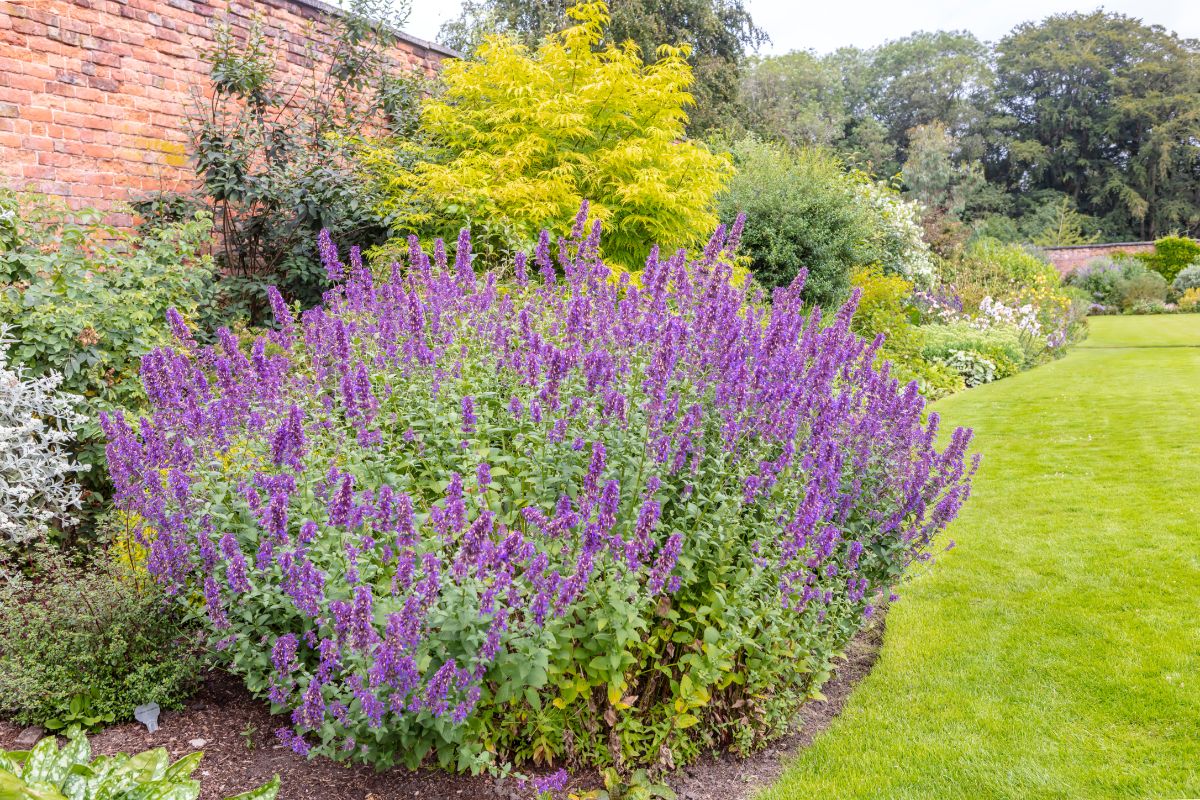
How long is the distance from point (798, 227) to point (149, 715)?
424 inches

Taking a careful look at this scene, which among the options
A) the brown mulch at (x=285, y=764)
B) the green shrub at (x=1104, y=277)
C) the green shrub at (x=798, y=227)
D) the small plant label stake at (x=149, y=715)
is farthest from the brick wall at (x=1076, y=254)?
the small plant label stake at (x=149, y=715)

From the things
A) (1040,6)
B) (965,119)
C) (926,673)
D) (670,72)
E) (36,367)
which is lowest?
(926,673)

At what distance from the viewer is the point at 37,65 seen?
21.3 ft

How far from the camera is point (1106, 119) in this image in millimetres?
44906

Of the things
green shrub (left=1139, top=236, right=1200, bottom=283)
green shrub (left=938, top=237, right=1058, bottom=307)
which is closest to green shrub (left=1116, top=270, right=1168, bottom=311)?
green shrub (left=1139, top=236, right=1200, bottom=283)

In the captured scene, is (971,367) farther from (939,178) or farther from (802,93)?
(802,93)

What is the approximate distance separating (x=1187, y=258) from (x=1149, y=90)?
789 inches

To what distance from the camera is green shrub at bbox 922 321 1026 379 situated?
13125 millimetres

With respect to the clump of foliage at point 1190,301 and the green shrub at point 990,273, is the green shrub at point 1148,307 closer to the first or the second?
the clump of foliage at point 1190,301

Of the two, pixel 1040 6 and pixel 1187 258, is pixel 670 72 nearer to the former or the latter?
pixel 1187 258

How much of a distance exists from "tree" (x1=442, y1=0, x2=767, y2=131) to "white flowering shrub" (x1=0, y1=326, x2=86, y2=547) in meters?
16.0

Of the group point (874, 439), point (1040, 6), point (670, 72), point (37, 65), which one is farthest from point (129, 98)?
point (1040, 6)

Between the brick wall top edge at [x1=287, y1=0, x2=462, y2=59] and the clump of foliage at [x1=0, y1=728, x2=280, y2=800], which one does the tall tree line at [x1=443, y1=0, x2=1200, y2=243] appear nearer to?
the brick wall top edge at [x1=287, y1=0, x2=462, y2=59]

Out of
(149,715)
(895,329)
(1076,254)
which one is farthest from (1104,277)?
(149,715)
